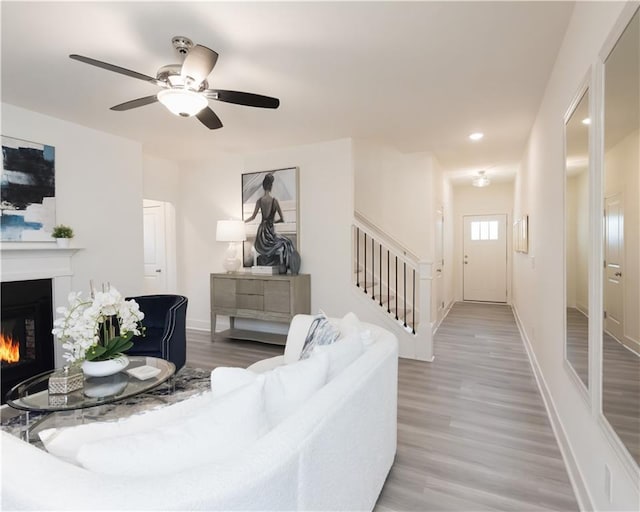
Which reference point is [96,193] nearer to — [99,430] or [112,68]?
[112,68]

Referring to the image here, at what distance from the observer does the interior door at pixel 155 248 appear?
19.0ft

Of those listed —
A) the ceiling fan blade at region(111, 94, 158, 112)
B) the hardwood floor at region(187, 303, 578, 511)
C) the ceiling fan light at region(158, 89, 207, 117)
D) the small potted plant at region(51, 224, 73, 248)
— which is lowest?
the hardwood floor at region(187, 303, 578, 511)

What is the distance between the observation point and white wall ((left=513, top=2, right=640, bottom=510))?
147 centimetres

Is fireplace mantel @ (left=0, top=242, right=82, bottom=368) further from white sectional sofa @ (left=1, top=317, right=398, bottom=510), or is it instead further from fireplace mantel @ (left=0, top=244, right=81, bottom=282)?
white sectional sofa @ (left=1, top=317, right=398, bottom=510)

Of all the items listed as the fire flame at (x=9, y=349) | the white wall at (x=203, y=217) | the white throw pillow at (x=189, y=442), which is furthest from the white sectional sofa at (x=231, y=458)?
the white wall at (x=203, y=217)

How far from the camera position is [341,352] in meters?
1.59

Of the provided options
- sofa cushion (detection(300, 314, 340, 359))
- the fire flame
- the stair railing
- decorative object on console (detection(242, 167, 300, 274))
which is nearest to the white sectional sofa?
sofa cushion (detection(300, 314, 340, 359))

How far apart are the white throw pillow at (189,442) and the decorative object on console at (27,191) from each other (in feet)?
11.4

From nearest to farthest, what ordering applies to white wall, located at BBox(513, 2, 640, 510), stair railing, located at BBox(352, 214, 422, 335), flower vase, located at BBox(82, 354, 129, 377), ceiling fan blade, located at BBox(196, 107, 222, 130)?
white wall, located at BBox(513, 2, 640, 510) → flower vase, located at BBox(82, 354, 129, 377) → ceiling fan blade, located at BBox(196, 107, 222, 130) → stair railing, located at BBox(352, 214, 422, 335)

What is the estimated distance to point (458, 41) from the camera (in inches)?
90.7

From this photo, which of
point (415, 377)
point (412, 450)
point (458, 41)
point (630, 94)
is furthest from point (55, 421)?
point (458, 41)

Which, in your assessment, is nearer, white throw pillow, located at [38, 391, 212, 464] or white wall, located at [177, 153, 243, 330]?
white throw pillow, located at [38, 391, 212, 464]

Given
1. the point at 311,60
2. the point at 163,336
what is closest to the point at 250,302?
the point at 163,336

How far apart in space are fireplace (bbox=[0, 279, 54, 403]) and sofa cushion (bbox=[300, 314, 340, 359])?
115 inches
